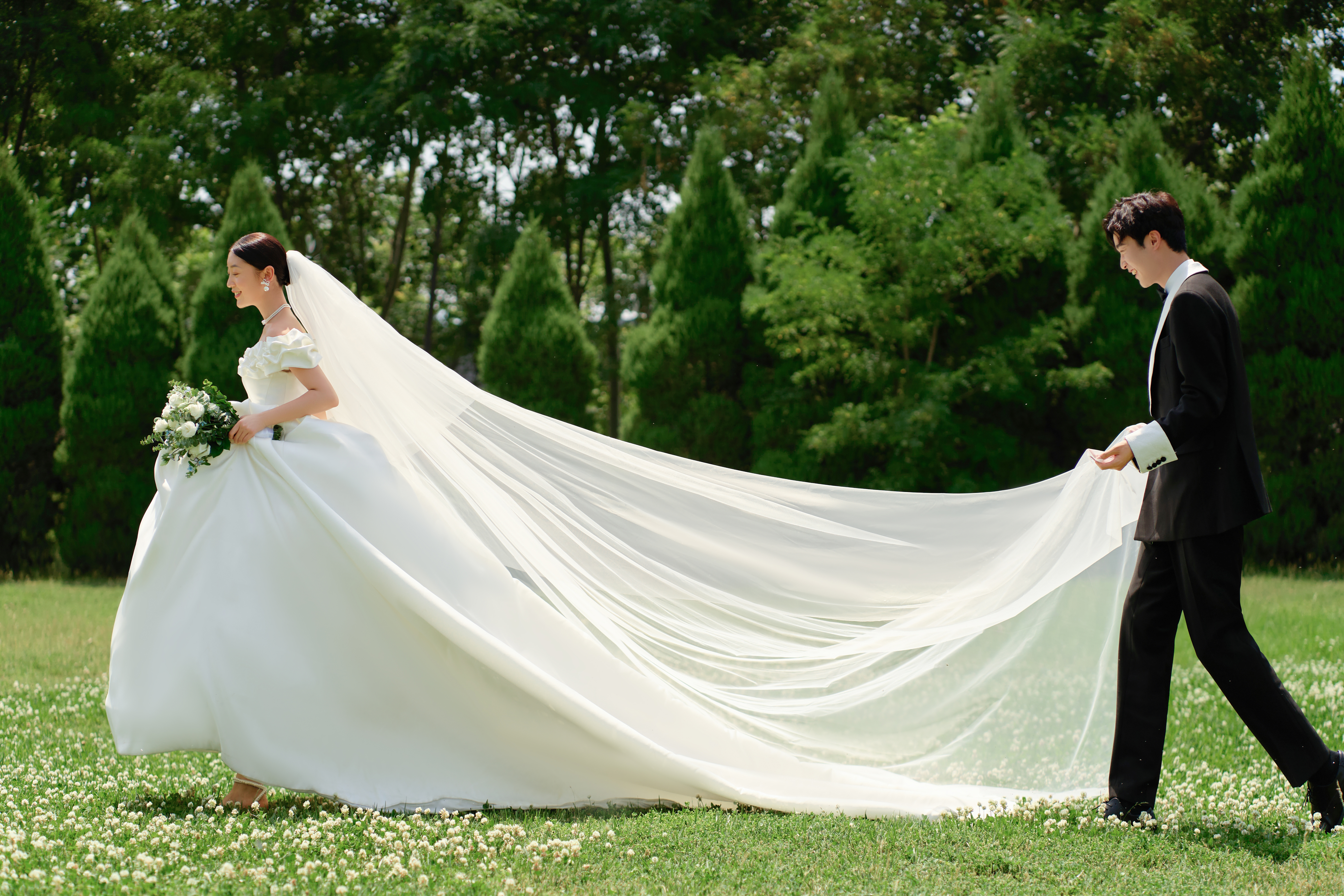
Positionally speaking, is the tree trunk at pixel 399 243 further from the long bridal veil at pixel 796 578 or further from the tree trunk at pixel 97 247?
the long bridal veil at pixel 796 578

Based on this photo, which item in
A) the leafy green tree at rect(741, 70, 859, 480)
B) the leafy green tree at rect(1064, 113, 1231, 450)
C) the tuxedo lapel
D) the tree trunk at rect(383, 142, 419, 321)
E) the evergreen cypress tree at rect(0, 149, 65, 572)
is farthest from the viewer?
the tree trunk at rect(383, 142, 419, 321)

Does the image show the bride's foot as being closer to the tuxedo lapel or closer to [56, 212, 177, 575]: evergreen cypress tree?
the tuxedo lapel

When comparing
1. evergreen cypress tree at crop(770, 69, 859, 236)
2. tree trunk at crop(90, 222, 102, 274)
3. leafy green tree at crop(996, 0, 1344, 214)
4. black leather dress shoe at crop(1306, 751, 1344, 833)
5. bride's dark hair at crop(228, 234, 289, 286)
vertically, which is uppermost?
leafy green tree at crop(996, 0, 1344, 214)

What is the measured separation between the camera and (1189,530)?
414 centimetres

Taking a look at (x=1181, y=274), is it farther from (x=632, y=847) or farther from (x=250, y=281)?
(x=250, y=281)

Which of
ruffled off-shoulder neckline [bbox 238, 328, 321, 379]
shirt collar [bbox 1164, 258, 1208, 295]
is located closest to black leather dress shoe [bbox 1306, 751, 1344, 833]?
shirt collar [bbox 1164, 258, 1208, 295]

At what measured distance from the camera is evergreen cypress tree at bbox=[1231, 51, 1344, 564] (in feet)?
43.4

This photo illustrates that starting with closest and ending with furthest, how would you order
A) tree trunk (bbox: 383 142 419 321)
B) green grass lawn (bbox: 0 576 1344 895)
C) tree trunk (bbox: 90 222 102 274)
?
1. green grass lawn (bbox: 0 576 1344 895)
2. tree trunk (bbox: 90 222 102 274)
3. tree trunk (bbox: 383 142 419 321)

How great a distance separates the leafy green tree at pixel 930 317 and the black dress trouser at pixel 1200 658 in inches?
320

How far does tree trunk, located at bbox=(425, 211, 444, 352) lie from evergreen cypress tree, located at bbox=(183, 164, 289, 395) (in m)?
8.86

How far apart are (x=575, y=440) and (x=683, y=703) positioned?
139 cm

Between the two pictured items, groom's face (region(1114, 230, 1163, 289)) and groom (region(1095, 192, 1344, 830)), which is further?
groom's face (region(1114, 230, 1163, 289))

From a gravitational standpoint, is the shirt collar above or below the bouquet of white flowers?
above

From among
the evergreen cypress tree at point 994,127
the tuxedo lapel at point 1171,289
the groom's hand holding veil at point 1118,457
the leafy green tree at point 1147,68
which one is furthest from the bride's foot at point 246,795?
the leafy green tree at point 1147,68
